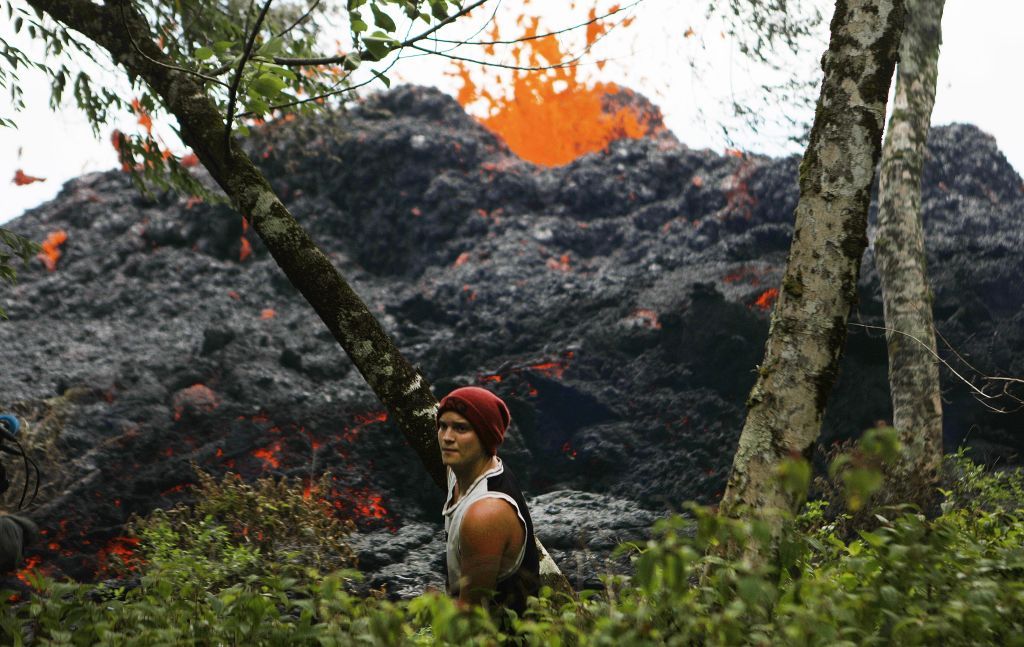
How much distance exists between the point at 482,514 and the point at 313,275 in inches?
56.4

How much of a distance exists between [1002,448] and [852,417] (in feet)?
6.06

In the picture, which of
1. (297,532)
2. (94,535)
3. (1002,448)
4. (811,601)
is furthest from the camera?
(1002,448)

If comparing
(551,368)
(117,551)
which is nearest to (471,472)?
(117,551)

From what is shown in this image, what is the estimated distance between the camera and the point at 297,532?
768cm

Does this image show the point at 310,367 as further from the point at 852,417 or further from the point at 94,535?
the point at 852,417

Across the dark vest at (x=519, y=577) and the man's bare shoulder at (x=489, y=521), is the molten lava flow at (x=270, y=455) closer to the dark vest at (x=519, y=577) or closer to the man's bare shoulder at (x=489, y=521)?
the dark vest at (x=519, y=577)

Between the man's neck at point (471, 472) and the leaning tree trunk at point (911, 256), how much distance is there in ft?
17.0

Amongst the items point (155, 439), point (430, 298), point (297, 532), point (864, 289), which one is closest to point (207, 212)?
point (430, 298)

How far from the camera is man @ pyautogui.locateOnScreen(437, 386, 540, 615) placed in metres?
2.70

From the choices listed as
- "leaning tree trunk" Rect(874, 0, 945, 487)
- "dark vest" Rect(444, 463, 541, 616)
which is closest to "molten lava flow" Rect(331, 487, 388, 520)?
"leaning tree trunk" Rect(874, 0, 945, 487)

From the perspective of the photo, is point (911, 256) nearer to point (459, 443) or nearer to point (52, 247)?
point (459, 443)

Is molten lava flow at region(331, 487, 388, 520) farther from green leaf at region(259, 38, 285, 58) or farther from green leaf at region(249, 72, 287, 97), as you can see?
green leaf at region(259, 38, 285, 58)

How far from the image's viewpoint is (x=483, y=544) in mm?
2697

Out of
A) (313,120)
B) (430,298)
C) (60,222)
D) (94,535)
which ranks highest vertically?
(313,120)
